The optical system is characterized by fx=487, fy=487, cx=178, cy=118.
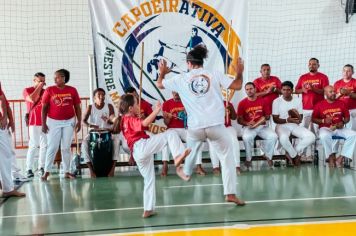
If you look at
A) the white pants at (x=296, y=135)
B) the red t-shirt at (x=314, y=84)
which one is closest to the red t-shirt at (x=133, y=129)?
the white pants at (x=296, y=135)

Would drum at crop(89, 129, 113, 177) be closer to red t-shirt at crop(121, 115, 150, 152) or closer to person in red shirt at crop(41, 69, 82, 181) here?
person in red shirt at crop(41, 69, 82, 181)

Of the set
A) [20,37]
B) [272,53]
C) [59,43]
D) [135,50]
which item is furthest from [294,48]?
[20,37]

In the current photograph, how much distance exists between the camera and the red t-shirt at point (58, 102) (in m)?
8.88

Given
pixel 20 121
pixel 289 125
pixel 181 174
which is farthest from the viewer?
pixel 20 121

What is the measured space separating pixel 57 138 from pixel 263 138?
3.92 m

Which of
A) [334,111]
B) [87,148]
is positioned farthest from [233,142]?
[87,148]

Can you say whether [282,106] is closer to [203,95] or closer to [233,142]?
[233,142]

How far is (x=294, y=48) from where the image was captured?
13633mm

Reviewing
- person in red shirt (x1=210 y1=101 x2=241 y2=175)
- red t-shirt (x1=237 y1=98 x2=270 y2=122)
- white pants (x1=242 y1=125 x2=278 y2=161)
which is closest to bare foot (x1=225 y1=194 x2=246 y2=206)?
person in red shirt (x1=210 y1=101 x2=241 y2=175)

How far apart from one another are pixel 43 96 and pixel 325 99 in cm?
536

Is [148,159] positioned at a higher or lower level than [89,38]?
lower

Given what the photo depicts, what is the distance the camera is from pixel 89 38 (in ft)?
47.2

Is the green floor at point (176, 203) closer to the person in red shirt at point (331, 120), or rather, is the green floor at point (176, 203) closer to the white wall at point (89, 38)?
the person in red shirt at point (331, 120)

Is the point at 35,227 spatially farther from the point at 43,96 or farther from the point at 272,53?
the point at 272,53
